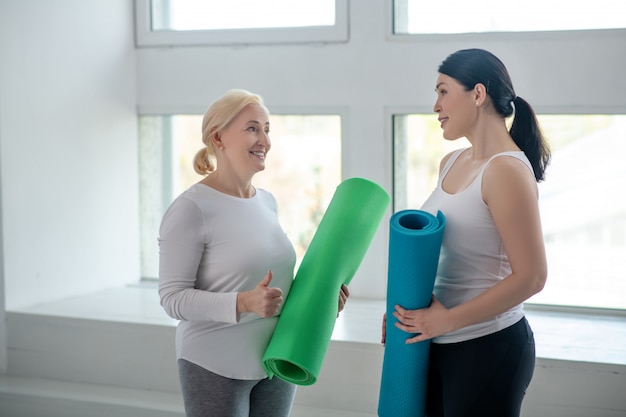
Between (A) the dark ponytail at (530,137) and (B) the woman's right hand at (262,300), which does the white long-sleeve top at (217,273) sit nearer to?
(B) the woman's right hand at (262,300)

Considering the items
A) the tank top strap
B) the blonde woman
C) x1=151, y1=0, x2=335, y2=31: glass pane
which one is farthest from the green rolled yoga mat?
x1=151, y1=0, x2=335, y2=31: glass pane

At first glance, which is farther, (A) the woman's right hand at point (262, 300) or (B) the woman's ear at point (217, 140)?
(B) the woman's ear at point (217, 140)

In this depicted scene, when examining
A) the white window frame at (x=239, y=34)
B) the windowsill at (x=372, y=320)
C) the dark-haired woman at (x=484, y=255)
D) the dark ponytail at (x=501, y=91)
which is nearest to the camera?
the dark-haired woman at (x=484, y=255)

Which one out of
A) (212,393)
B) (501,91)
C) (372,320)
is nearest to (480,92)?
(501,91)

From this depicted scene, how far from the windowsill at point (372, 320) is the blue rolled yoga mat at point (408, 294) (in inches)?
29.9

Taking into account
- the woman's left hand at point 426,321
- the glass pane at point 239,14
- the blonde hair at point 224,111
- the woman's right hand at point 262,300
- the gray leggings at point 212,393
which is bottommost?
the gray leggings at point 212,393

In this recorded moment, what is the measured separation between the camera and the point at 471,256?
1697 mm

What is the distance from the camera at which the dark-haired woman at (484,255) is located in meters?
1.61

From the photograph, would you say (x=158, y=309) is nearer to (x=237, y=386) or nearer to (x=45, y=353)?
(x=45, y=353)

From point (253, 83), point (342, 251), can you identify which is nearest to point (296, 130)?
point (253, 83)

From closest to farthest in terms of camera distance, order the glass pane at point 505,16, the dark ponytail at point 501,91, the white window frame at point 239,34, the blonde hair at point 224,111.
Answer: the dark ponytail at point 501,91, the blonde hair at point 224,111, the glass pane at point 505,16, the white window frame at point 239,34

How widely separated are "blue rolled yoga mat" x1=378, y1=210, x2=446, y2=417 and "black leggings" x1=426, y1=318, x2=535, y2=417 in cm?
8

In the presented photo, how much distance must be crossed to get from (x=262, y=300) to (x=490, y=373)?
20.1 inches

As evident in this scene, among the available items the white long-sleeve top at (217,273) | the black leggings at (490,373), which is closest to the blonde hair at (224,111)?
the white long-sleeve top at (217,273)
